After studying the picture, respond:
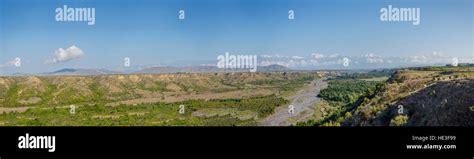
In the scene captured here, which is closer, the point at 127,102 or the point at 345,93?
the point at 345,93

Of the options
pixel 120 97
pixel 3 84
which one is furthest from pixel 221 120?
pixel 3 84

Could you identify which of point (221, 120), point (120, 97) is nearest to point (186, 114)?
point (221, 120)

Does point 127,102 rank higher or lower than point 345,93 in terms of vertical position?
lower

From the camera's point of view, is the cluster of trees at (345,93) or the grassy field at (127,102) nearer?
the grassy field at (127,102)

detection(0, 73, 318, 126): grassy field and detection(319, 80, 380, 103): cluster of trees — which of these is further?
detection(319, 80, 380, 103): cluster of trees
